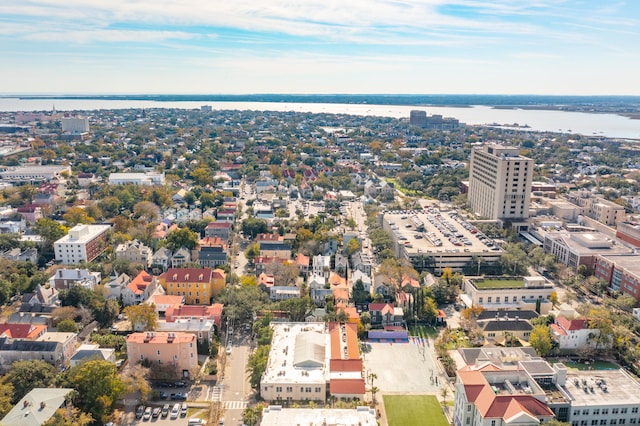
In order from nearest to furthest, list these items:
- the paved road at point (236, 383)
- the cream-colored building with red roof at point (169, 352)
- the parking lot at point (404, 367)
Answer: the paved road at point (236, 383) < the parking lot at point (404, 367) < the cream-colored building with red roof at point (169, 352)

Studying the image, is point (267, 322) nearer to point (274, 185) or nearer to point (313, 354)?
point (313, 354)

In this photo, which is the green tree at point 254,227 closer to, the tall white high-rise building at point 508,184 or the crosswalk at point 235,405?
the tall white high-rise building at point 508,184

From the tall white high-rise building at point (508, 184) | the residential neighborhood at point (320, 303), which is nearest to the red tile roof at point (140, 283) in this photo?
the residential neighborhood at point (320, 303)

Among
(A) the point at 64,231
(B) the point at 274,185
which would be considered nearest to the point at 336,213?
(B) the point at 274,185

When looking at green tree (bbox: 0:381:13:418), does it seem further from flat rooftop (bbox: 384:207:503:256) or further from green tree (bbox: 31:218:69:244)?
flat rooftop (bbox: 384:207:503:256)

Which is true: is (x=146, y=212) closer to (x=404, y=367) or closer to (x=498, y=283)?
(x=404, y=367)

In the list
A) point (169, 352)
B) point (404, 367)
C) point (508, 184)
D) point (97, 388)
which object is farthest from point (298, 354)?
point (508, 184)
